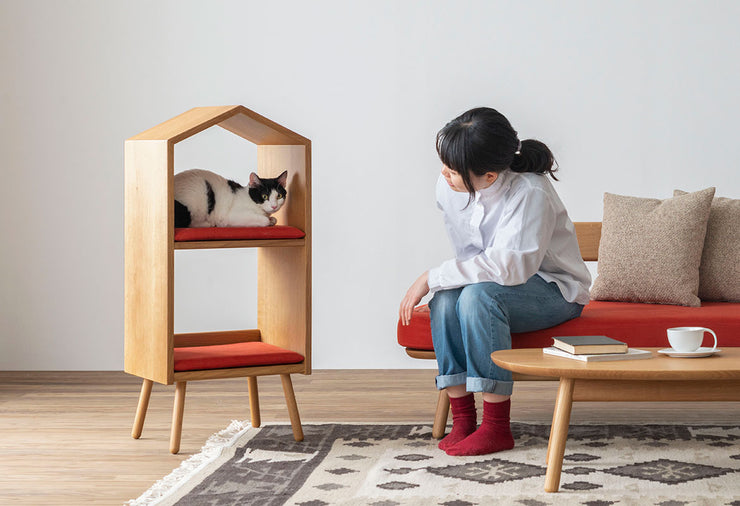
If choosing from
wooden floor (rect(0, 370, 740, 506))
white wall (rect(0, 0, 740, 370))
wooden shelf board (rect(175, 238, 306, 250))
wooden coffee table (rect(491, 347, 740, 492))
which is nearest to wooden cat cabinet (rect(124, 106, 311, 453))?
wooden shelf board (rect(175, 238, 306, 250))

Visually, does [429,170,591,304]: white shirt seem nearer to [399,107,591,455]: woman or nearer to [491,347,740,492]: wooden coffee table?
[399,107,591,455]: woman

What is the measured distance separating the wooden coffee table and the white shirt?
1.22 ft

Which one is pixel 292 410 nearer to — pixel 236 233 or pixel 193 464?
pixel 193 464

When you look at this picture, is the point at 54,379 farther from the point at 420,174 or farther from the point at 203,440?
the point at 420,174

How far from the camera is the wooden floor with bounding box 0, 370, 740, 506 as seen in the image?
→ 2.30m

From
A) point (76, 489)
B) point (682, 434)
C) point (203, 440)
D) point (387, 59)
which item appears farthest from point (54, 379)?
point (682, 434)

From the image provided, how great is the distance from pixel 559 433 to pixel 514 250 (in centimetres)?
57

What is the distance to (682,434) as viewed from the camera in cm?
262

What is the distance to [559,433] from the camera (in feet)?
6.70

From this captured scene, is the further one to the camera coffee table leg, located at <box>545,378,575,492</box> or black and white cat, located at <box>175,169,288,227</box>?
black and white cat, located at <box>175,169,288,227</box>

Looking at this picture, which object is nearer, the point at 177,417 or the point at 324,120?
the point at 177,417

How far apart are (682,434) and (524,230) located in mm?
801

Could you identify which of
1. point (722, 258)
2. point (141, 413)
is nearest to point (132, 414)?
point (141, 413)

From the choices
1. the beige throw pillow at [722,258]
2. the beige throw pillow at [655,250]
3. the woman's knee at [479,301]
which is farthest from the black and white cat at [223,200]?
the beige throw pillow at [722,258]
